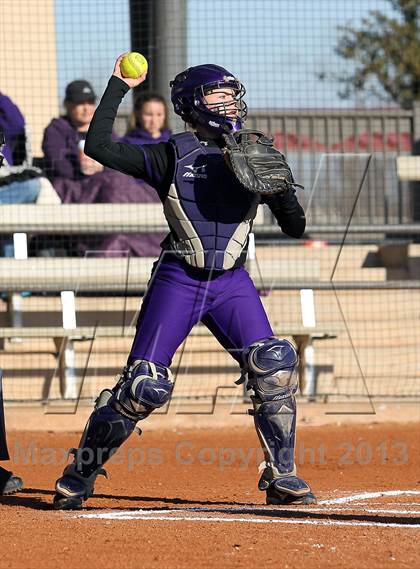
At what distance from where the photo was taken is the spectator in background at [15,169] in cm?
952

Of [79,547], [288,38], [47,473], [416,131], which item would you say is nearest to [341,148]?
[416,131]

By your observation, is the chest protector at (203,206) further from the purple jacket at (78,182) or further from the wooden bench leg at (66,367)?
the purple jacket at (78,182)

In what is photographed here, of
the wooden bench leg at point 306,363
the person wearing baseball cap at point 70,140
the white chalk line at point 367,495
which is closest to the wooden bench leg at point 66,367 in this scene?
the person wearing baseball cap at point 70,140

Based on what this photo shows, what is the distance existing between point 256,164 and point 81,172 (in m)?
4.91

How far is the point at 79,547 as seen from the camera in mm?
4355

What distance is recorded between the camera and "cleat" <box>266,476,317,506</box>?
535 centimetres

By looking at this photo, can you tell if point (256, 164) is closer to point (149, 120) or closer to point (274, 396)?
point (274, 396)

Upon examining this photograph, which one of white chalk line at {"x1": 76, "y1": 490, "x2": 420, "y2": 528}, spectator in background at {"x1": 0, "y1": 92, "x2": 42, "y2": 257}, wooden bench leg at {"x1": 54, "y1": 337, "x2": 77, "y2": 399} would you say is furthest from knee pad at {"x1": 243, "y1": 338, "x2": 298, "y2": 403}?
spectator in background at {"x1": 0, "y1": 92, "x2": 42, "y2": 257}

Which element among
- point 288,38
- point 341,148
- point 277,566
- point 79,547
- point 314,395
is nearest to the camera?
point 277,566

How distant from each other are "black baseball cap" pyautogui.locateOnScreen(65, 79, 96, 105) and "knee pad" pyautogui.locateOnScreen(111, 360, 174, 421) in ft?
15.9

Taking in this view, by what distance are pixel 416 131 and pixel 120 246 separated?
4.04 meters

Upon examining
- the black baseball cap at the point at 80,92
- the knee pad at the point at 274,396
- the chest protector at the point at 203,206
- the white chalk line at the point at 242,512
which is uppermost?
the black baseball cap at the point at 80,92

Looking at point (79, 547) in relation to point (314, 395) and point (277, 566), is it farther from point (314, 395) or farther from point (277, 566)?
point (314, 395)

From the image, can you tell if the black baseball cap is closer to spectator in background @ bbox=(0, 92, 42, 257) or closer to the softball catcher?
spectator in background @ bbox=(0, 92, 42, 257)
